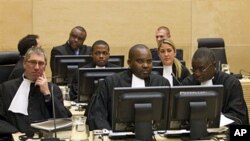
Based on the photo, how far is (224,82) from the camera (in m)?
4.43

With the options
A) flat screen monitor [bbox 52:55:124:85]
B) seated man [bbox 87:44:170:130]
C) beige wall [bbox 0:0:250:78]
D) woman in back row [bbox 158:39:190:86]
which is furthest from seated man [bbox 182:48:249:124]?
beige wall [bbox 0:0:250:78]

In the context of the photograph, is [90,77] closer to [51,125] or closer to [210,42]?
[51,125]

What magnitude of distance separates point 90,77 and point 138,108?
145 centimetres

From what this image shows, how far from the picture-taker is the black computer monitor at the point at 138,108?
3346 mm

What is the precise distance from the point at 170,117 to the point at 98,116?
840 mm

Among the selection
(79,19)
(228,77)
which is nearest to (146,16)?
(79,19)

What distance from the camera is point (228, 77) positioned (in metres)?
4.45

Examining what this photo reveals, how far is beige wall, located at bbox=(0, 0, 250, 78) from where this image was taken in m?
8.80

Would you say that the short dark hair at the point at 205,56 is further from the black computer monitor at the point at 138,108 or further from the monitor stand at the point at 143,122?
the monitor stand at the point at 143,122

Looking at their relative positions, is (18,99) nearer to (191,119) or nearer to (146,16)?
(191,119)

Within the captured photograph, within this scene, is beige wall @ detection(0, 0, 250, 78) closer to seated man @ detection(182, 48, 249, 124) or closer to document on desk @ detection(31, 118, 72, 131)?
seated man @ detection(182, 48, 249, 124)

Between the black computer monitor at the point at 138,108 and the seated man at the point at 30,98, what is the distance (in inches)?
38.4

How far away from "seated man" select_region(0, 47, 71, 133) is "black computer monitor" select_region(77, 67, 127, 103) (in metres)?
0.51

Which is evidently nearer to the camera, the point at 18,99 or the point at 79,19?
the point at 18,99
